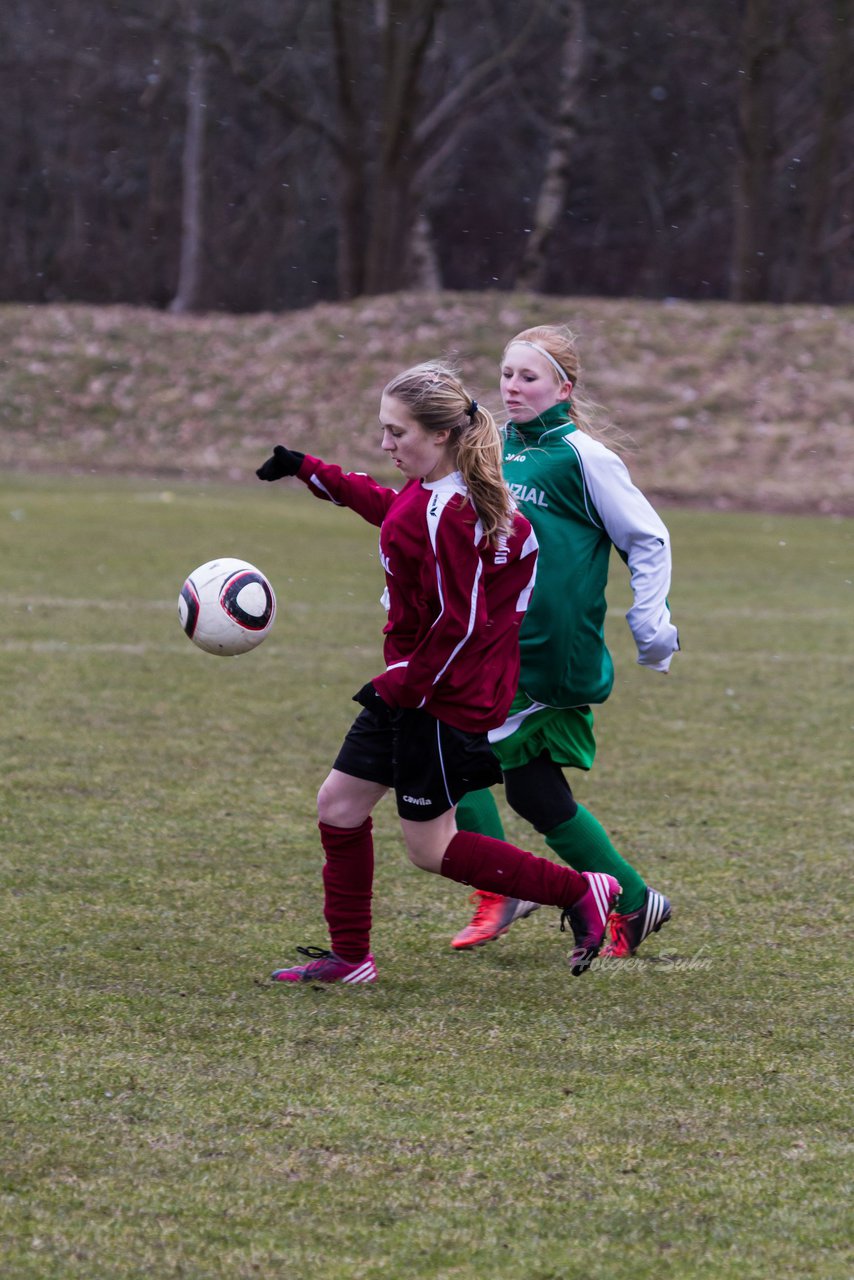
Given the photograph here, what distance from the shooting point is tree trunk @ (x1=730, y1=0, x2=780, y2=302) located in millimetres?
28469

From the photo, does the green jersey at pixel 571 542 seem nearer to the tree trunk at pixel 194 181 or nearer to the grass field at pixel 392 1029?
the grass field at pixel 392 1029

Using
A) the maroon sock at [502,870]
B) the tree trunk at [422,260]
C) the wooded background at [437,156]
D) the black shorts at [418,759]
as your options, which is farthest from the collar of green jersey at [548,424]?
the tree trunk at [422,260]

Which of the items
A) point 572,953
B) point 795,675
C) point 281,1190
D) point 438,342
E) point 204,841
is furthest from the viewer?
point 438,342

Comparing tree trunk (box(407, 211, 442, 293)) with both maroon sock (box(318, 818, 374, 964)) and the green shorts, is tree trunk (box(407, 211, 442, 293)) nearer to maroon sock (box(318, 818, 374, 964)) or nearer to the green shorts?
the green shorts

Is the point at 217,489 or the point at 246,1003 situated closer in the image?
the point at 246,1003

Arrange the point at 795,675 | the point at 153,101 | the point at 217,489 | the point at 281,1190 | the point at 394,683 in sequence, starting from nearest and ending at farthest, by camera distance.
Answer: the point at 281,1190 < the point at 394,683 < the point at 795,675 < the point at 217,489 < the point at 153,101

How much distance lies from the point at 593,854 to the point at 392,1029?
92 cm

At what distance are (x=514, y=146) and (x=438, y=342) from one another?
20.8 metres

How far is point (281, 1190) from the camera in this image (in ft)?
9.72

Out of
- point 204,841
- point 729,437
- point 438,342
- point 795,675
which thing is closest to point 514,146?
point 438,342

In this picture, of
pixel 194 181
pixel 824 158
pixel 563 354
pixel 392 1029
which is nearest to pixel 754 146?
pixel 824 158

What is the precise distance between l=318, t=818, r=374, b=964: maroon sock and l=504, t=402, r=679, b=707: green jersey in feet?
2.14

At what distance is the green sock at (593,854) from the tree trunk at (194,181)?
33.3 m

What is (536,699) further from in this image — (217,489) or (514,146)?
(514,146)
